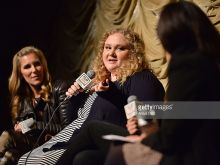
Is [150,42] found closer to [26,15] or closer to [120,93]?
[120,93]

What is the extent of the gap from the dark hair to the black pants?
459 millimetres

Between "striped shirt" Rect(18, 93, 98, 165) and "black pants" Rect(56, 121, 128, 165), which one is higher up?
"black pants" Rect(56, 121, 128, 165)

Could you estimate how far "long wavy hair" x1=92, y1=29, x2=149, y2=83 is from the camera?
7.71ft

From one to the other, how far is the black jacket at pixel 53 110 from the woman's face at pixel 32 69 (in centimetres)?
13

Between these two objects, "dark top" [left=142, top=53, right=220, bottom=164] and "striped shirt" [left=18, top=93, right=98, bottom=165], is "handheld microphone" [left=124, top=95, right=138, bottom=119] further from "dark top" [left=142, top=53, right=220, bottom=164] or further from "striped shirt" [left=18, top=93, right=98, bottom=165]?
"striped shirt" [left=18, top=93, right=98, bottom=165]

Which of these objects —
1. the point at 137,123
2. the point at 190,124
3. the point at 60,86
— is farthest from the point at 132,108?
the point at 60,86

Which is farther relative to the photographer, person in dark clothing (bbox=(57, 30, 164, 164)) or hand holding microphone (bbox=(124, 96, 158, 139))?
person in dark clothing (bbox=(57, 30, 164, 164))

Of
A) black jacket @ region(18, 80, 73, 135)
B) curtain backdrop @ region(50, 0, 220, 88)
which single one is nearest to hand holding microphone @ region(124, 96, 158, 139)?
black jacket @ region(18, 80, 73, 135)

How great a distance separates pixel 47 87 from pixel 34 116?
216mm

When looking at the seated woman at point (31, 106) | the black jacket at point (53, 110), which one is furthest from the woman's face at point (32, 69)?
the black jacket at point (53, 110)

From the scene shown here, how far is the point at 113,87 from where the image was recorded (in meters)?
2.21

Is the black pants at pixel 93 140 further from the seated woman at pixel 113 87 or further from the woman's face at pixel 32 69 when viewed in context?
the woman's face at pixel 32 69

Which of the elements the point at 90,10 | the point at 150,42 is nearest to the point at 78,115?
the point at 150,42

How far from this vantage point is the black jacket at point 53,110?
9.00ft
